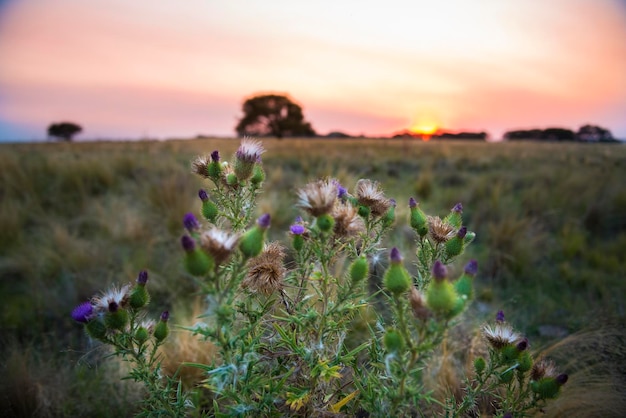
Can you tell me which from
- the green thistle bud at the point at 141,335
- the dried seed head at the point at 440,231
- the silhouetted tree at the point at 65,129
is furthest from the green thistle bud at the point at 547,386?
the silhouetted tree at the point at 65,129

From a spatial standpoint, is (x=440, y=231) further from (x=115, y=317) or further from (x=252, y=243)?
(x=115, y=317)

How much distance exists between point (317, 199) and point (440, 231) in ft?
2.02

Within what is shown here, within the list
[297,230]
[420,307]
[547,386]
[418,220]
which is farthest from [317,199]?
[547,386]

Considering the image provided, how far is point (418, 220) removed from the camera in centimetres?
154

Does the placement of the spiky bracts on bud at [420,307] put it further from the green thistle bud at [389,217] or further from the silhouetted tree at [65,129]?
the silhouetted tree at [65,129]

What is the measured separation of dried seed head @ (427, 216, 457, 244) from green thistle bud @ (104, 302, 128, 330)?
1163 millimetres

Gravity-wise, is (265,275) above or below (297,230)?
below

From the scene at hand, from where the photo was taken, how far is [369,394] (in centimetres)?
134

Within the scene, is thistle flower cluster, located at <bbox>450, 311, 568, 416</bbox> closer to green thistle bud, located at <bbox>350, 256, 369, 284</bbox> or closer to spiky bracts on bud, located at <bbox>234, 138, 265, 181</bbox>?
green thistle bud, located at <bbox>350, 256, 369, 284</bbox>

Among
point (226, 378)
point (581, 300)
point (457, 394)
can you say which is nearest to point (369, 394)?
point (226, 378)

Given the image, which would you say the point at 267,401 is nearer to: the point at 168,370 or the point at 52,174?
the point at 168,370

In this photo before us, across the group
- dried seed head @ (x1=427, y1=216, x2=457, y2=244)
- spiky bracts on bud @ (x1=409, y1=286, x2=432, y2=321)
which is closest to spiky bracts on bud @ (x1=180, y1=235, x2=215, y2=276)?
spiky bracts on bud @ (x1=409, y1=286, x2=432, y2=321)

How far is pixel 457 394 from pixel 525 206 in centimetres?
594

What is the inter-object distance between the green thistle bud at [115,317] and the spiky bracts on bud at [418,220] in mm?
1087
